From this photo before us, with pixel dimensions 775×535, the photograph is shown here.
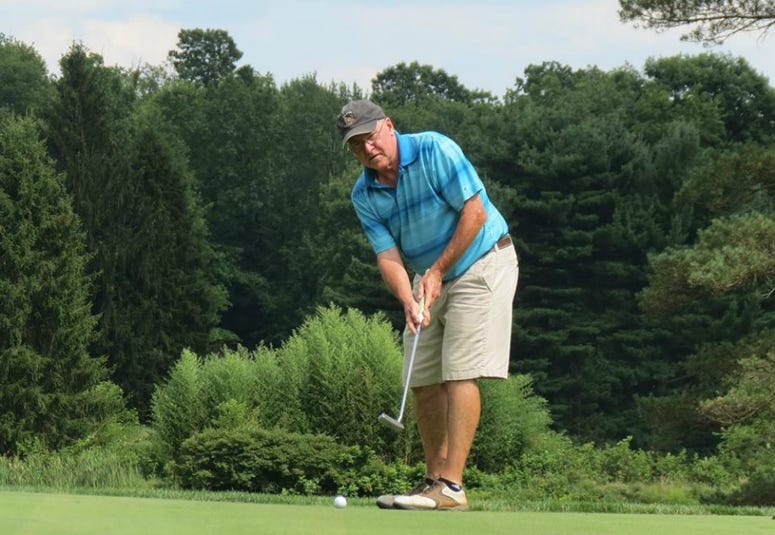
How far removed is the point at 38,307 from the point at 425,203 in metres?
23.5

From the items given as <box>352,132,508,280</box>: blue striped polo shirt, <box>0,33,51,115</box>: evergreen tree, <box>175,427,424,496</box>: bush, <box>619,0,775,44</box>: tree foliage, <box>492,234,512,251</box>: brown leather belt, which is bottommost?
<box>175,427,424,496</box>: bush

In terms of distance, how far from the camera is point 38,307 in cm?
2889

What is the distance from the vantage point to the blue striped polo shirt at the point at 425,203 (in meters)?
Answer: 6.31

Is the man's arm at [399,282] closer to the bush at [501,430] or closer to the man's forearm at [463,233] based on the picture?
the man's forearm at [463,233]

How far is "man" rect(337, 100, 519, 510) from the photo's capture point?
6.29 metres

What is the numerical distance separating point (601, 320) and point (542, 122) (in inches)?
253

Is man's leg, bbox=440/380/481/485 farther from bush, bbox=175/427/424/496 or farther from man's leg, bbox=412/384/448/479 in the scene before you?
bush, bbox=175/427/424/496

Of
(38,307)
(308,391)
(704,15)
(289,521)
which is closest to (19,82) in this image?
(38,307)

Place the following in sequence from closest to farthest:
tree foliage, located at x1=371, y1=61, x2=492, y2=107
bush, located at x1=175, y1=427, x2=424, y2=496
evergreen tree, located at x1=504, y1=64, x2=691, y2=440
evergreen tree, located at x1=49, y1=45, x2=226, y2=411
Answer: bush, located at x1=175, y1=427, x2=424, y2=496
evergreen tree, located at x1=49, y1=45, x2=226, y2=411
evergreen tree, located at x1=504, y1=64, x2=691, y2=440
tree foliage, located at x1=371, y1=61, x2=492, y2=107

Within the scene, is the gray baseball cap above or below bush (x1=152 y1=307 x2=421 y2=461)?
above

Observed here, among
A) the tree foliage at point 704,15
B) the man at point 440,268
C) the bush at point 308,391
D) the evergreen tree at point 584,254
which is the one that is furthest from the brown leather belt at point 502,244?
the evergreen tree at point 584,254

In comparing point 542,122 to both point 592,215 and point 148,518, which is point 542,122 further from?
point 148,518

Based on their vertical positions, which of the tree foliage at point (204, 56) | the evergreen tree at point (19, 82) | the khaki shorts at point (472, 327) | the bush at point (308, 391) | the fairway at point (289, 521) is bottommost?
the bush at point (308, 391)

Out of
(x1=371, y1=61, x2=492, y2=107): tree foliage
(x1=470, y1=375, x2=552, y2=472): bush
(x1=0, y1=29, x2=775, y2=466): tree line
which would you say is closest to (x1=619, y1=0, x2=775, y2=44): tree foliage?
(x1=0, y1=29, x2=775, y2=466): tree line
